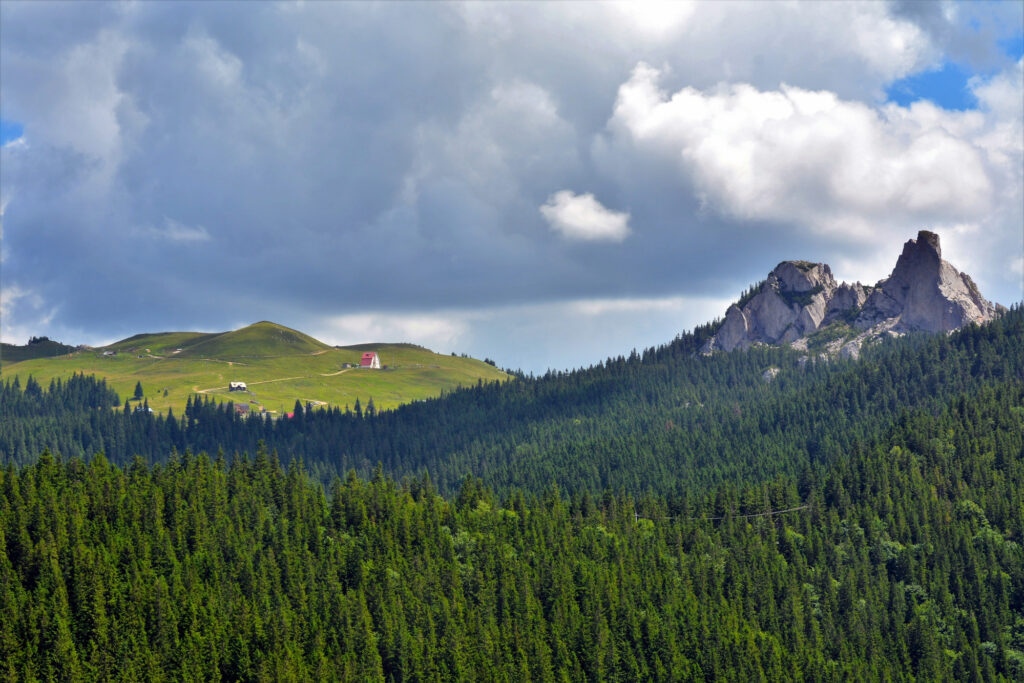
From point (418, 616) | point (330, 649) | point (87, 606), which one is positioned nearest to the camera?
point (87, 606)

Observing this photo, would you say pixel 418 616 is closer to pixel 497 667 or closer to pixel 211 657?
pixel 497 667

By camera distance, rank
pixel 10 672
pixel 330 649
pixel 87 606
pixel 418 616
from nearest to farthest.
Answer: pixel 10 672
pixel 87 606
pixel 330 649
pixel 418 616

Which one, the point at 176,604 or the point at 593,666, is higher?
the point at 176,604

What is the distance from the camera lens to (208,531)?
193 m

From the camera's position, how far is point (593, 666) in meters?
191

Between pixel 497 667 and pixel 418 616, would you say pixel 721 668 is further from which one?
pixel 418 616

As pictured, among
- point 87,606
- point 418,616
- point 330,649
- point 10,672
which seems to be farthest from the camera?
point 418,616

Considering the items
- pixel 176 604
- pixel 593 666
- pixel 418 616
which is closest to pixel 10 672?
pixel 176 604

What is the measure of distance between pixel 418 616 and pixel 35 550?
5711 cm

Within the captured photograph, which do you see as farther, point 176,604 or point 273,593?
point 273,593

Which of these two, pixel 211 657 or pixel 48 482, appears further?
pixel 48 482


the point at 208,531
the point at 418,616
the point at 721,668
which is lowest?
the point at 721,668

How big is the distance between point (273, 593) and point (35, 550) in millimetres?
34565

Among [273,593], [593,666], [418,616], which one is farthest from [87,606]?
[593,666]
